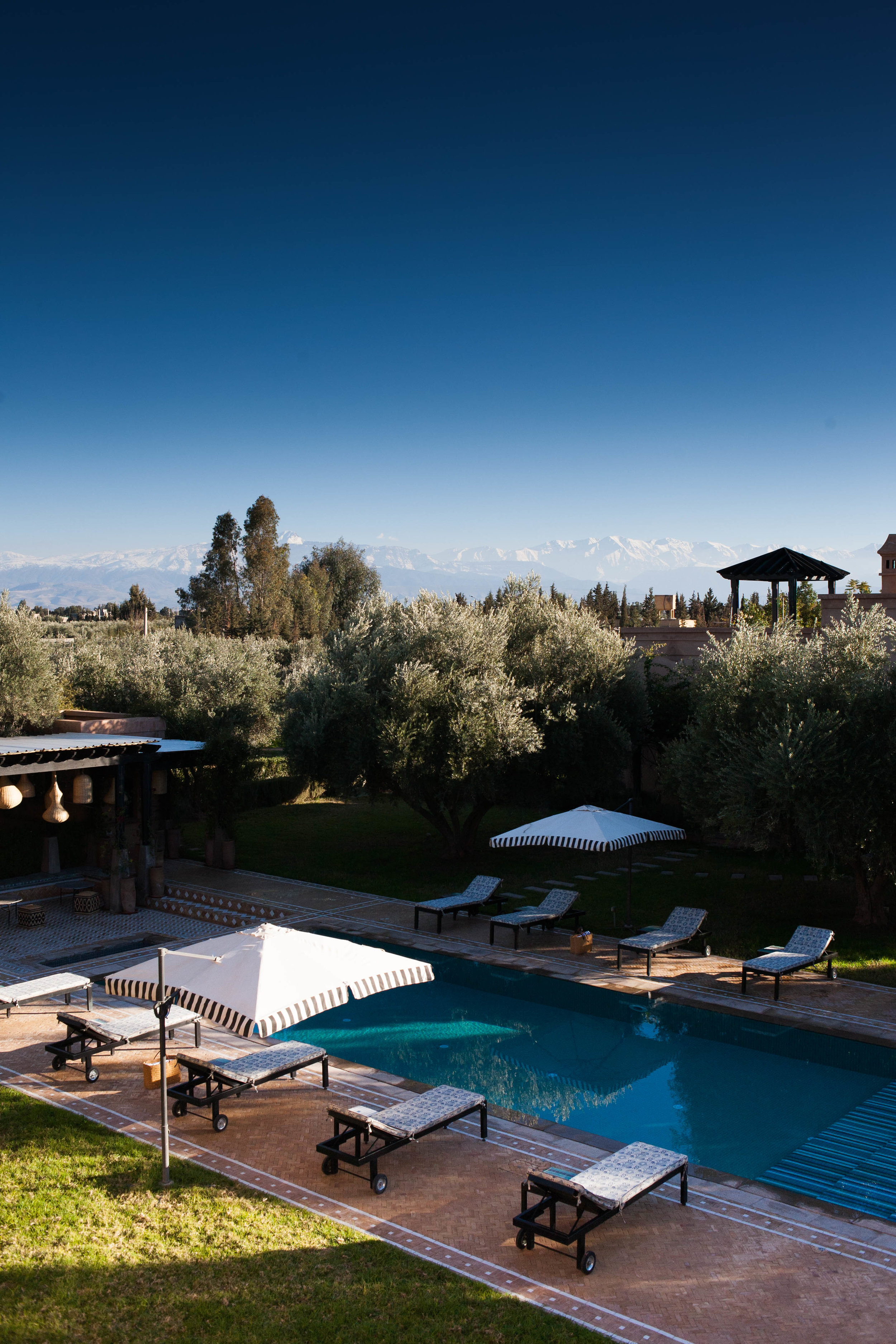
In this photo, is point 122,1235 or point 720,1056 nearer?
point 122,1235

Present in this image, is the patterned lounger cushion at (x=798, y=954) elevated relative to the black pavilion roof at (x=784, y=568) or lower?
lower

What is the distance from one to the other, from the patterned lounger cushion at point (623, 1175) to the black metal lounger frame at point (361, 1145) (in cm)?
122

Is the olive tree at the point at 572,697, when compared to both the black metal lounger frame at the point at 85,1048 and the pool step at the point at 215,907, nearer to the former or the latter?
the pool step at the point at 215,907

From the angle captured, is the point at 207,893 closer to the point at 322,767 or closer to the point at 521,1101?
the point at 322,767

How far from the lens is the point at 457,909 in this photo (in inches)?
699

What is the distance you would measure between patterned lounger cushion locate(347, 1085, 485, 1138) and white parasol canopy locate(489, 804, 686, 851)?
675 cm

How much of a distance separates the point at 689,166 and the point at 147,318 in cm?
2113

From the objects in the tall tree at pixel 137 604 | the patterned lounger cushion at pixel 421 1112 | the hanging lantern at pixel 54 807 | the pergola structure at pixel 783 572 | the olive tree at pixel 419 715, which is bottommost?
the patterned lounger cushion at pixel 421 1112

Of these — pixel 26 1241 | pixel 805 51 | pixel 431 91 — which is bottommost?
pixel 26 1241

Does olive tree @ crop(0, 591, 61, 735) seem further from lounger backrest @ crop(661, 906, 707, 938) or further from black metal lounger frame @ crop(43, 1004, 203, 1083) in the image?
lounger backrest @ crop(661, 906, 707, 938)

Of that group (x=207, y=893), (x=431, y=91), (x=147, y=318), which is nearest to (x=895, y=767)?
(x=207, y=893)

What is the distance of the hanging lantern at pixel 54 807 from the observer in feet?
57.7

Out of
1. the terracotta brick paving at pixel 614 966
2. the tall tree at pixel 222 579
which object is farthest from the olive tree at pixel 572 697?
the tall tree at pixel 222 579

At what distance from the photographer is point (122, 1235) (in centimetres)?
735
